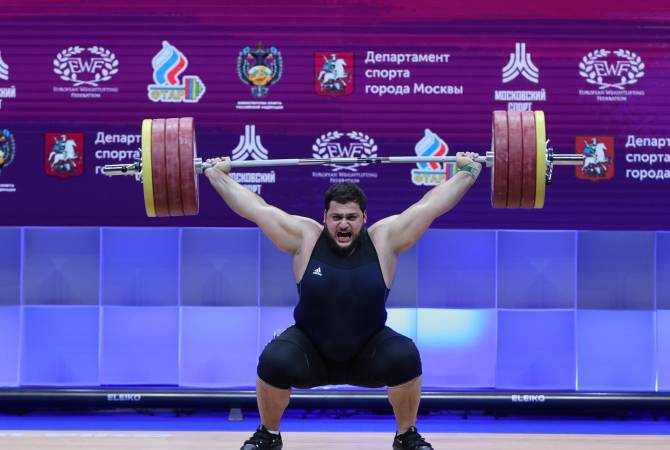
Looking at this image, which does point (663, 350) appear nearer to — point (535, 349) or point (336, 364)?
point (535, 349)

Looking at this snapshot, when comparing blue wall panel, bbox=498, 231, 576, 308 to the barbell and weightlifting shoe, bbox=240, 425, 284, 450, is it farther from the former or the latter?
weightlifting shoe, bbox=240, 425, 284, 450

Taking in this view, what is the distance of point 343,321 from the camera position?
11.8 ft

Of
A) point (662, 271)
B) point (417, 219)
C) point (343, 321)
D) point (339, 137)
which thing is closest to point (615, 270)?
point (662, 271)

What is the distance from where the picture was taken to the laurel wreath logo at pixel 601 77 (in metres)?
5.72

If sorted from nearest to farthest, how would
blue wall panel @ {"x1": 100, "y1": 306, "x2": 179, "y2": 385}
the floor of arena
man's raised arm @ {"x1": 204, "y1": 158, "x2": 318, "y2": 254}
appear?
man's raised arm @ {"x1": 204, "y1": 158, "x2": 318, "y2": 254}, the floor of arena, blue wall panel @ {"x1": 100, "y1": 306, "x2": 179, "y2": 385}

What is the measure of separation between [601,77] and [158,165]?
2952 mm

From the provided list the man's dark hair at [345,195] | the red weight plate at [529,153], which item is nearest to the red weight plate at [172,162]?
the man's dark hair at [345,195]

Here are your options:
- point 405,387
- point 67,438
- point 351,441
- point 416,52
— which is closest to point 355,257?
point 405,387

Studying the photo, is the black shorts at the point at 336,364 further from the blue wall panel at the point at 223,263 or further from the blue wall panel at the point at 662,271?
the blue wall panel at the point at 662,271

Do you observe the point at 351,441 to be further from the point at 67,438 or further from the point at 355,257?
the point at 67,438

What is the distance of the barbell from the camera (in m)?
3.92

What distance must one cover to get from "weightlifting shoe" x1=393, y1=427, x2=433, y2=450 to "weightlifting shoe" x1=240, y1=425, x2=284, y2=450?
44 centimetres

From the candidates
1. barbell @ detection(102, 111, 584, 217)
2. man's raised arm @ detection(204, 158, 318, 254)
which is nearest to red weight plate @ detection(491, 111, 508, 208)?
barbell @ detection(102, 111, 584, 217)

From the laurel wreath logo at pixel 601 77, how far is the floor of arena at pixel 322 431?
6.56 ft
